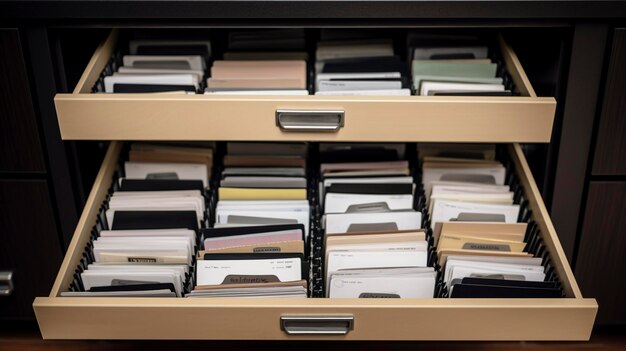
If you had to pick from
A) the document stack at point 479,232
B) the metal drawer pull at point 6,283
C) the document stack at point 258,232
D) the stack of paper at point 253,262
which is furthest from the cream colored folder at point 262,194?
the metal drawer pull at point 6,283

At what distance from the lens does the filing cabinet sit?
79 cm

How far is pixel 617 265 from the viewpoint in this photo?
106cm

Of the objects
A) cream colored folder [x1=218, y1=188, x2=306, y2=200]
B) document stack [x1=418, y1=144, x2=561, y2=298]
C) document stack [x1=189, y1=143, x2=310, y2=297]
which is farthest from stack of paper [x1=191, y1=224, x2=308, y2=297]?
document stack [x1=418, y1=144, x2=561, y2=298]

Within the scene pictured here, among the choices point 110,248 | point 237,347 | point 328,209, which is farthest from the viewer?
point 237,347

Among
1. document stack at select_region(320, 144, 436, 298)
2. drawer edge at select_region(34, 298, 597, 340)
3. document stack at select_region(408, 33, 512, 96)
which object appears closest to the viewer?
drawer edge at select_region(34, 298, 597, 340)

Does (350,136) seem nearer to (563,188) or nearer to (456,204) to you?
(456,204)

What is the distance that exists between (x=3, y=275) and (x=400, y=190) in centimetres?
73

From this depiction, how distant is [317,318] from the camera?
798mm

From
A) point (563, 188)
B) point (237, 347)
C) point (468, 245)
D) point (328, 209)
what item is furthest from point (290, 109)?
point (237, 347)

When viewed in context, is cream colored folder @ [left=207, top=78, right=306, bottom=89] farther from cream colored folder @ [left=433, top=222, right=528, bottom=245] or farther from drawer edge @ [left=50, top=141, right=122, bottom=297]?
cream colored folder @ [left=433, top=222, right=528, bottom=245]

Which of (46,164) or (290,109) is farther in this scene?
(46,164)

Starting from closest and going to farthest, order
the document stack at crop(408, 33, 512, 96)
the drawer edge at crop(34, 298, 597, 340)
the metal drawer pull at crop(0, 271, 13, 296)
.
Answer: the drawer edge at crop(34, 298, 597, 340), the document stack at crop(408, 33, 512, 96), the metal drawer pull at crop(0, 271, 13, 296)

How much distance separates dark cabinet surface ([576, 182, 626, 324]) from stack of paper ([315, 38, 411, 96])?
37 centimetres

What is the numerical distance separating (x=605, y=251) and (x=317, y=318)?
56cm
